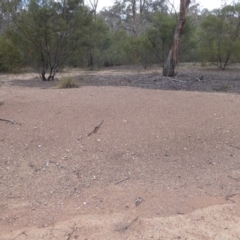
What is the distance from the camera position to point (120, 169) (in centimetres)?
466

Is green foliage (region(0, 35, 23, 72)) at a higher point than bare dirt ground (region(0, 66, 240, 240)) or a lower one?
higher

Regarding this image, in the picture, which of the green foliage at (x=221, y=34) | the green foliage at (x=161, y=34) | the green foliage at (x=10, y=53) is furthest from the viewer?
the green foliage at (x=221, y=34)

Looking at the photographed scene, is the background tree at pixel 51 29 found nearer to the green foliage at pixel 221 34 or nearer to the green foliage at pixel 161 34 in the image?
the green foliage at pixel 161 34

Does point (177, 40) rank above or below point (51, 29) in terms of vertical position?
below

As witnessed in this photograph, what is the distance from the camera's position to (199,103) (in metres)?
7.22

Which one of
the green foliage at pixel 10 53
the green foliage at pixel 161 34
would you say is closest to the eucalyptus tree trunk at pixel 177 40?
the green foliage at pixel 161 34

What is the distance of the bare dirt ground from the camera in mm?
3398

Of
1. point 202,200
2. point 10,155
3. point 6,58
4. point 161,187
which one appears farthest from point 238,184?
point 6,58

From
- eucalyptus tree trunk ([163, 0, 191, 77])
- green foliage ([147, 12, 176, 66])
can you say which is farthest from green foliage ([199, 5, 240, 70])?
eucalyptus tree trunk ([163, 0, 191, 77])

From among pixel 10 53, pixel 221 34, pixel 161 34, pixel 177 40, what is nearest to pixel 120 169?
pixel 177 40

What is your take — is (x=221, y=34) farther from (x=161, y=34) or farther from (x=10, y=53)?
(x=10, y=53)

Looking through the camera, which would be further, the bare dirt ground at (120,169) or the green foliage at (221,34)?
the green foliage at (221,34)

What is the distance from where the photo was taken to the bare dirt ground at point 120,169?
340cm

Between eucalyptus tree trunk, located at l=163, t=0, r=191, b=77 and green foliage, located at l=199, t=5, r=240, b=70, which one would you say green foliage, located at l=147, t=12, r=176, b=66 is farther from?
eucalyptus tree trunk, located at l=163, t=0, r=191, b=77
